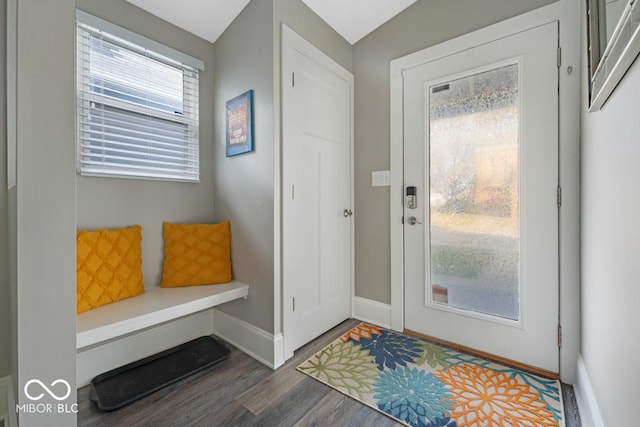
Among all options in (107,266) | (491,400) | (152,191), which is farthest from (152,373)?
(491,400)

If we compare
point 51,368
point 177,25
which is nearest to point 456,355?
point 51,368

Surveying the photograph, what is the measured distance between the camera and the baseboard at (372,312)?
90.7 inches

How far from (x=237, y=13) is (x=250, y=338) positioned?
7.39 feet

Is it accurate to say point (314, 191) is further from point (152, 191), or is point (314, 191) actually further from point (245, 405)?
point (245, 405)

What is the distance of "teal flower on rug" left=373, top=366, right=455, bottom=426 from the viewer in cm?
137

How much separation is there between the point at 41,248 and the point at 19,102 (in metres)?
0.46

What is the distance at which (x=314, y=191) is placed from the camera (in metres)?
2.10

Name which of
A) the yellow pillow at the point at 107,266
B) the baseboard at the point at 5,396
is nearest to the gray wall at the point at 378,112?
the yellow pillow at the point at 107,266

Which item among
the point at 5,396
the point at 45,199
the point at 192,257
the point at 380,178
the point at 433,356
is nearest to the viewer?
the point at 45,199

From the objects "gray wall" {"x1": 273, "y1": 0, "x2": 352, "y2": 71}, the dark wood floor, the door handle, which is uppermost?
"gray wall" {"x1": 273, "y1": 0, "x2": 352, "y2": 71}

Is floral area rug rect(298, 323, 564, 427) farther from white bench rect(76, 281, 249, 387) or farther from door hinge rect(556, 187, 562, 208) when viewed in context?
door hinge rect(556, 187, 562, 208)

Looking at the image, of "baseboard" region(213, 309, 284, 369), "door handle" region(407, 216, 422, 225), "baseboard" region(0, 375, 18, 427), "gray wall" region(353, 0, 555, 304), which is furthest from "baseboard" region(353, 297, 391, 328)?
"baseboard" region(0, 375, 18, 427)

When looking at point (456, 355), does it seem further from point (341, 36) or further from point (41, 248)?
point (341, 36)

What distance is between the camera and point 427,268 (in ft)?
6.84
